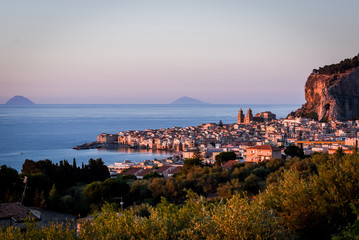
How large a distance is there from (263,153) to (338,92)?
130 ft

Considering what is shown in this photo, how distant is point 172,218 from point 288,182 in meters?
2.27

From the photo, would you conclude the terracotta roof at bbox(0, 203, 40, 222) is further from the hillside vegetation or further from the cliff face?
the cliff face

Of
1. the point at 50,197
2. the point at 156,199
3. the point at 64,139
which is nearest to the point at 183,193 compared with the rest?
the point at 156,199

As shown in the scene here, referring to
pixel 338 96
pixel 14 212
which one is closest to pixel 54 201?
pixel 14 212

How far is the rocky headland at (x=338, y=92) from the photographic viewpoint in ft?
191

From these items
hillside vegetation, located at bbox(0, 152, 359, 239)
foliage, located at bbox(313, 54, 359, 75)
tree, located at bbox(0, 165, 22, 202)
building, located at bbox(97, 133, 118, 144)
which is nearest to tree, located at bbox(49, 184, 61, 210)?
tree, located at bbox(0, 165, 22, 202)

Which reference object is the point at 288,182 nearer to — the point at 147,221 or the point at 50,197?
the point at 147,221

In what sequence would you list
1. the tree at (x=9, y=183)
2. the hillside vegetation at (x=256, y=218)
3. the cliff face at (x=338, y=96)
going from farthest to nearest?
the cliff face at (x=338, y=96) → the tree at (x=9, y=183) → the hillside vegetation at (x=256, y=218)

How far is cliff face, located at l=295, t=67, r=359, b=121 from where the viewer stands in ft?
191

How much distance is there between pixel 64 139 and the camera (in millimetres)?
55719

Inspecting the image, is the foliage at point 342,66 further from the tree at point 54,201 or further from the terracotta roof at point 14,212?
the terracotta roof at point 14,212

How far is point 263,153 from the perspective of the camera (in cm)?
2364

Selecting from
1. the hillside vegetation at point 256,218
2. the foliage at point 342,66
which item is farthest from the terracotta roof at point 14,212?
the foliage at point 342,66

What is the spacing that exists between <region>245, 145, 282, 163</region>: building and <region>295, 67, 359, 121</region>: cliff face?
124 ft
